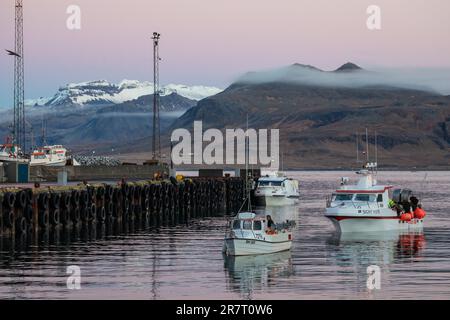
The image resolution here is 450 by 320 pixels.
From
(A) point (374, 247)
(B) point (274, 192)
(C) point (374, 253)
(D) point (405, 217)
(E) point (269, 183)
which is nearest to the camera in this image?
(C) point (374, 253)

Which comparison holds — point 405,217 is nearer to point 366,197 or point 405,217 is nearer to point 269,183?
point 366,197

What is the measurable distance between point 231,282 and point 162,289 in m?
4.22

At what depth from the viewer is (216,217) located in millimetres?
107375

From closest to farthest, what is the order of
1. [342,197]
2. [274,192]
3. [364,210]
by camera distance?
[364,210]
[342,197]
[274,192]

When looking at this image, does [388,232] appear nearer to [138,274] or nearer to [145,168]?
[138,274]

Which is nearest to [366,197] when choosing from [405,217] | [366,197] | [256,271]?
[366,197]

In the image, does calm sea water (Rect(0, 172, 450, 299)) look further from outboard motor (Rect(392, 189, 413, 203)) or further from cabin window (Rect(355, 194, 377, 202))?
outboard motor (Rect(392, 189, 413, 203))

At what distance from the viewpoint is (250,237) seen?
60781 mm

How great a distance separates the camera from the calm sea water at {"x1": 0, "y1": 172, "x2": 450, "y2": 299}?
46094 mm

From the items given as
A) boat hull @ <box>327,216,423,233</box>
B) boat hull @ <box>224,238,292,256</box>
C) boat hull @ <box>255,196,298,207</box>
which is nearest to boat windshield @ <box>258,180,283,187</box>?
boat hull @ <box>255,196,298,207</box>

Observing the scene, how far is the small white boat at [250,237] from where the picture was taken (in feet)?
198

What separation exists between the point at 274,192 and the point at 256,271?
7910 centimetres
